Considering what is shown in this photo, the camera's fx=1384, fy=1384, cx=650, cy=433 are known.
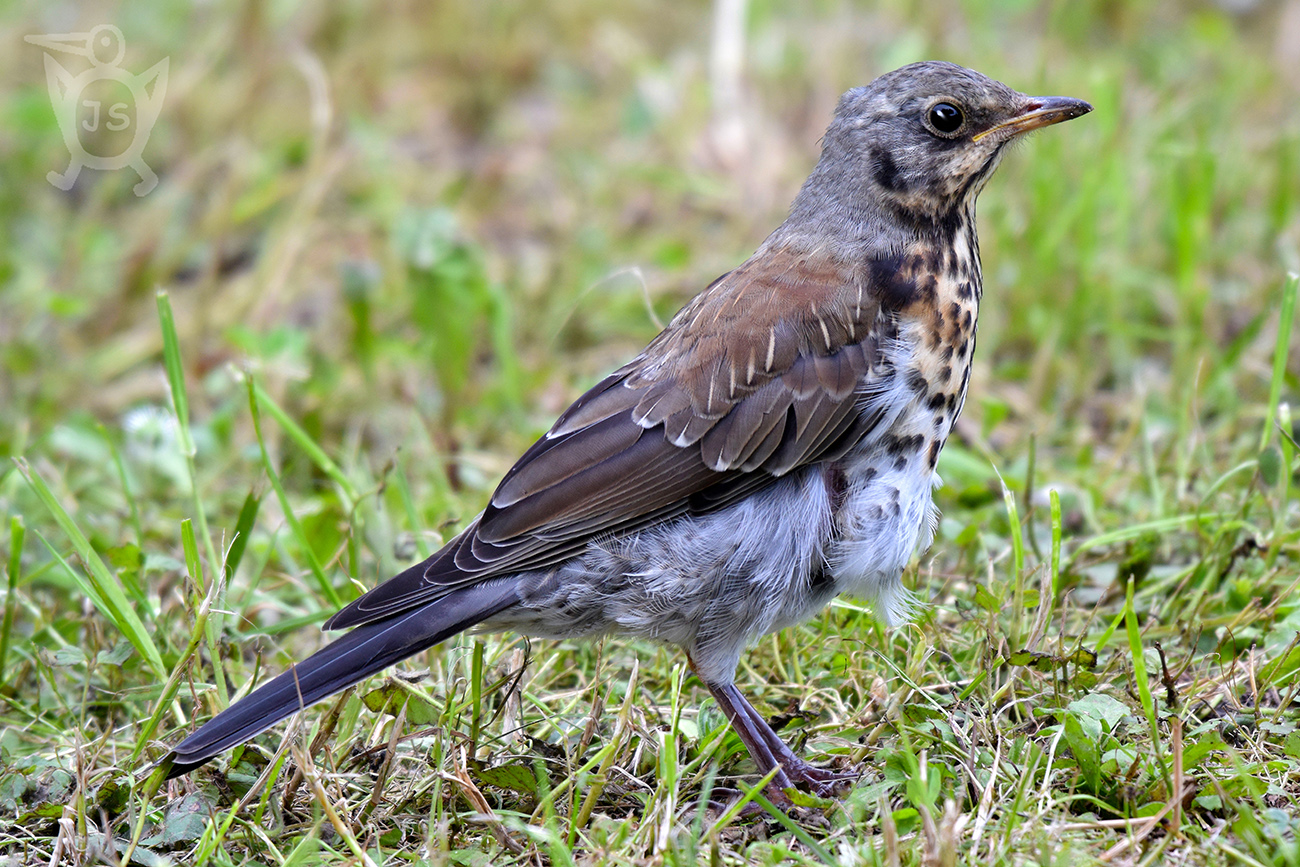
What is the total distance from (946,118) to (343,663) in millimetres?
2117

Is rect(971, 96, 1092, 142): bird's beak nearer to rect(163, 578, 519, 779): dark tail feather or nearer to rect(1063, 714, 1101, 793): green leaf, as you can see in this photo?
rect(1063, 714, 1101, 793): green leaf

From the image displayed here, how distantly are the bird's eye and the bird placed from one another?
0.38 metres

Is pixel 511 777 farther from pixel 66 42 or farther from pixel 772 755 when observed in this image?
pixel 66 42

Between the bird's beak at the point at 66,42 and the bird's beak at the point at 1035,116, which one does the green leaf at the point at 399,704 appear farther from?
the bird's beak at the point at 66,42

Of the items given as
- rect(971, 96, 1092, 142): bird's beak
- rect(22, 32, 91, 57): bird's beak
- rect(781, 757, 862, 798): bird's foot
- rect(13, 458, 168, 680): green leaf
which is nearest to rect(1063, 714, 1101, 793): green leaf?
Result: rect(781, 757, 862, 798): bird's foot

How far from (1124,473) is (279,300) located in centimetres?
368

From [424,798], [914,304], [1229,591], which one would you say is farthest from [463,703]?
[1229,591]

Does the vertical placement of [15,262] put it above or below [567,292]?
above

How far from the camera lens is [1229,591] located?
3576 millimetres

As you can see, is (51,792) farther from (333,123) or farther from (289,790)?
(333,123)

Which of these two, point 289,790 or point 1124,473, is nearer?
point 289,790

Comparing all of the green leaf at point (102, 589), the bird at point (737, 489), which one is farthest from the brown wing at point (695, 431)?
the green leaf at point (102, 589)

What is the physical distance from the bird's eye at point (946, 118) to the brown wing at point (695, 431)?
534 millimetres

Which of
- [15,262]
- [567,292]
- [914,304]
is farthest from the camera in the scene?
[15,262]
